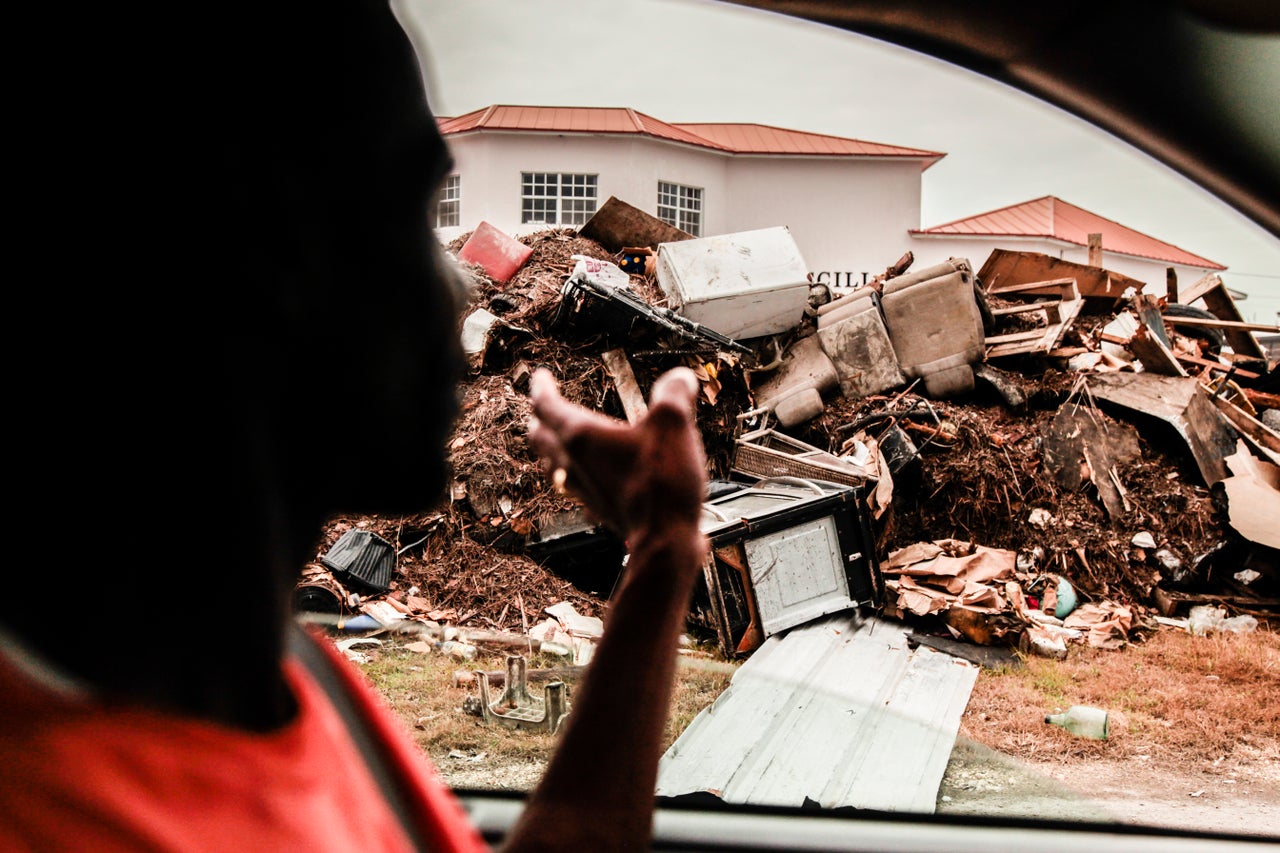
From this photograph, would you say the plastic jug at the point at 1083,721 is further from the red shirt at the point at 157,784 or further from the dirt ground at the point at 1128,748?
the red shirt at the point at 157,784

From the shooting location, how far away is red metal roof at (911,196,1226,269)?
20.1 m

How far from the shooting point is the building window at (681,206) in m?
18.2

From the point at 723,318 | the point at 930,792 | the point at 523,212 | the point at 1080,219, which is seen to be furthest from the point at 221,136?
the point at 1080,219

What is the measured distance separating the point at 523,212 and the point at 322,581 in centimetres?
1220

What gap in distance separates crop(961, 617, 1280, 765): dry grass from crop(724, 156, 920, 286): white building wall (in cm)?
1310

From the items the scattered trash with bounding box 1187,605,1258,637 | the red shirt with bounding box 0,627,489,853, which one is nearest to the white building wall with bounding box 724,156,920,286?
the scattered trash with bounding box 1187,605,1258,637

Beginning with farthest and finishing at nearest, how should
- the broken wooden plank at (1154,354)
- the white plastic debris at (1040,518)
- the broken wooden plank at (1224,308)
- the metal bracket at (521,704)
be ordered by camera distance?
1. the broken wooden plank at (1224,308)
2. the broken wooden plank at (1154,354)
3. the white plastic debris at (1040,518)
4. the metal bracket at (521,704)

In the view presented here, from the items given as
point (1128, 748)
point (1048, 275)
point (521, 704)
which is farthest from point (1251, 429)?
point (521, 704)

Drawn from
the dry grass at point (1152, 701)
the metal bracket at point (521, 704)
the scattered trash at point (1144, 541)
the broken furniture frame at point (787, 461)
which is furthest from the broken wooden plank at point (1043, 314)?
the metal bracket at point (521, 704)

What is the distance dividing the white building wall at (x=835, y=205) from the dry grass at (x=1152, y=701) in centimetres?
1310

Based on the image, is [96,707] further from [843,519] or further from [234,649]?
[843,519]

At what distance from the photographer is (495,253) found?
9.38 meters

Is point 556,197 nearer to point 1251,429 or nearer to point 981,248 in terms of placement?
point 981,248

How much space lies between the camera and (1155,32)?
42.5 inches
